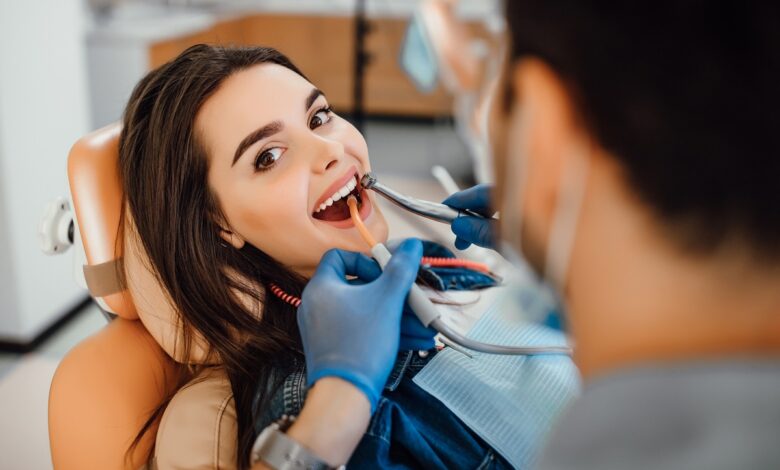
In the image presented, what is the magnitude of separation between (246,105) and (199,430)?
0.48m

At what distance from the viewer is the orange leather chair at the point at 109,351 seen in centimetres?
106

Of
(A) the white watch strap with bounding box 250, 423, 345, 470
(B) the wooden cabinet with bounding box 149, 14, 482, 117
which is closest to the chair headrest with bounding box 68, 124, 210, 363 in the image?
(A) the white watch strap with bounding box 250, 423, 345, 470

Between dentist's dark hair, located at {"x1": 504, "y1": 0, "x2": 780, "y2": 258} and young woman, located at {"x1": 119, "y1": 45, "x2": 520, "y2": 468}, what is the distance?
0.62 metres

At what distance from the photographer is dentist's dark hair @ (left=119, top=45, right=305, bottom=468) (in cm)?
111

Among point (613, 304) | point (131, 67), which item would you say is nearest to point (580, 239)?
point (613, 304)

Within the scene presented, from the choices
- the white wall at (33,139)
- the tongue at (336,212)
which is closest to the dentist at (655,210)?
the tongue at (336,212)

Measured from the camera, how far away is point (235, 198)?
115cm

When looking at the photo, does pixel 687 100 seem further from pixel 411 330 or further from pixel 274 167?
pixel 274 167

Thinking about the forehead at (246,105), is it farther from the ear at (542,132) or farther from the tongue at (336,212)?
the ear at (542,132)

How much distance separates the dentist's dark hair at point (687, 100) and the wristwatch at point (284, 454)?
0.43 m

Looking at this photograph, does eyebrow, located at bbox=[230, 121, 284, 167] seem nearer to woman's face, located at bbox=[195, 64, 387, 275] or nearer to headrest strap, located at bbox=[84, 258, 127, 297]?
woman's face, located at bbox=[195, 64, 387, 275]

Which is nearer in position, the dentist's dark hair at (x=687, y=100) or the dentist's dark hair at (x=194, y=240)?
the dentist's dark hair at (x=687, y=100)

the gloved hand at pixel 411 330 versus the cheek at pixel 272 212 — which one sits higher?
the cheek at pixel 272 212

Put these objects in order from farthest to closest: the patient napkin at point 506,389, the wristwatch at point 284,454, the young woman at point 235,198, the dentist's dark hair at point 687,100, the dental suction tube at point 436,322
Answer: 1. the young woman at point 235,198
2. the patient napkin at point 506,389
3. the dental suction tube at point 436,322
4. the wristwatch at point 284,454
5. the dentist's dark hair at point 687,100
